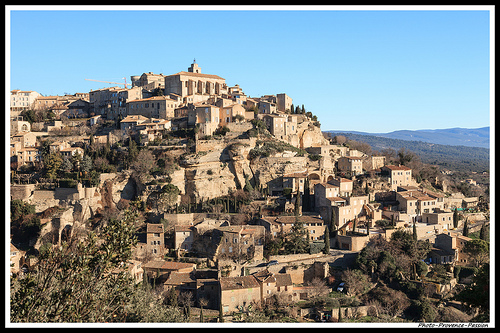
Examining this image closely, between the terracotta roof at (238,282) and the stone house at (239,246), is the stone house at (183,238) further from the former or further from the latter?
the terracotta roof at (238,282)

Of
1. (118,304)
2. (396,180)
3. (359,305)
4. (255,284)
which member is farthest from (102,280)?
(396,180)

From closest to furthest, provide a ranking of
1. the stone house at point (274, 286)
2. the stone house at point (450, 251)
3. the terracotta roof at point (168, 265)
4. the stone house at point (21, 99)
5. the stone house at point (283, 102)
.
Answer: the stone house at point (274, 286), the terracotta roof at point (168, 265), the stone house at point (450, 251), the stone house at point (283, 102), the stone house at point (21, 99)

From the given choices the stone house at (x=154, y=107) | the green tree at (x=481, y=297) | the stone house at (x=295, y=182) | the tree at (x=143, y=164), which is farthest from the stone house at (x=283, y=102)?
the green tree at (x=481, y=297)

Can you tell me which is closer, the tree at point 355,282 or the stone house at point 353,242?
the tree at point 355,282

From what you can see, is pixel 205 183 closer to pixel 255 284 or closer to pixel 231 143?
pixel 231 143

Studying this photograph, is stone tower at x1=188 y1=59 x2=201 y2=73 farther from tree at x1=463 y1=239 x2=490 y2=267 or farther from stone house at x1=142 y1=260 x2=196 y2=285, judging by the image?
tree at x1=463 y1=239 x2=490 y2=267
